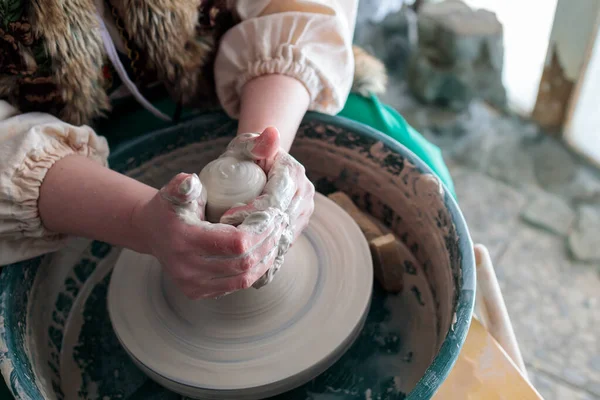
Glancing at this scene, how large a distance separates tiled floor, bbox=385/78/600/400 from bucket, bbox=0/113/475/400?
0.86 meters

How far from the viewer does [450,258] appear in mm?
1095

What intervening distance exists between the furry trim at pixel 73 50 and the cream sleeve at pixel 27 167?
0.07 metres

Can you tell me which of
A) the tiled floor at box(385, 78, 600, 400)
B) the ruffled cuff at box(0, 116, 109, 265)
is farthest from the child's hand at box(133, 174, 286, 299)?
the tiled floor at box(385, 78, 600, 400)

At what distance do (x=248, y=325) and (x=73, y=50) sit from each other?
59 cm

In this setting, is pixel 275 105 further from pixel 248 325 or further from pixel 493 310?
pixel 493 310

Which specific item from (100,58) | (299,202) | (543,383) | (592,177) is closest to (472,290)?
(299,202)

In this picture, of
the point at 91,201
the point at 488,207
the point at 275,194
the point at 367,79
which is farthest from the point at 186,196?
the point at 488,207

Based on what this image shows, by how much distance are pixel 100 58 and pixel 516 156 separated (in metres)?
1.80

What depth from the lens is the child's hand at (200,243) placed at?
846mm

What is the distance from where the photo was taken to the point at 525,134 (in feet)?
8.18

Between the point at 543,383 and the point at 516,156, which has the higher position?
the point at 516,156

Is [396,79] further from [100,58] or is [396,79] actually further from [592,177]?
[100,58]

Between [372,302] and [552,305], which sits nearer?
[372,302]

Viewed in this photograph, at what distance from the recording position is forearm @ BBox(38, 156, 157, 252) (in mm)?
1014
